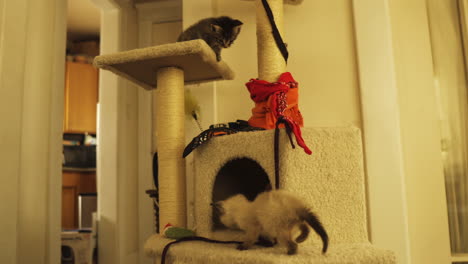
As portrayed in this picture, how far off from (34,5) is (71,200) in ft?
7.33

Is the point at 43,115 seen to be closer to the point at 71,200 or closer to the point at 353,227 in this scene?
the point at 353,227

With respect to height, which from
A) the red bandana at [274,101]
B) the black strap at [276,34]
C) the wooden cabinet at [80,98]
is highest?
the wooden cabinet at [80,98]

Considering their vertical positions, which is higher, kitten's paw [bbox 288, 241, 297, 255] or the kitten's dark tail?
the kitten's dark tail

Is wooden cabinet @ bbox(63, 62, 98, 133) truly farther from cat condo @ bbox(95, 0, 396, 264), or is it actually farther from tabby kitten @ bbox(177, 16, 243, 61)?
tabby kitten @ bbox(177, 16, 243, 61)

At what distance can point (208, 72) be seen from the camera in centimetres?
136

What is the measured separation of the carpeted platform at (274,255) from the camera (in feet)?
2.54

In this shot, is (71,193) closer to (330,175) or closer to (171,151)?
(171,151)

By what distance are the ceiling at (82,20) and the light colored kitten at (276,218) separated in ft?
9.67

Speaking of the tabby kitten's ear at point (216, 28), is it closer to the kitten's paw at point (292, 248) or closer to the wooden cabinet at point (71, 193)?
the kitten's paw at point (292, 248)

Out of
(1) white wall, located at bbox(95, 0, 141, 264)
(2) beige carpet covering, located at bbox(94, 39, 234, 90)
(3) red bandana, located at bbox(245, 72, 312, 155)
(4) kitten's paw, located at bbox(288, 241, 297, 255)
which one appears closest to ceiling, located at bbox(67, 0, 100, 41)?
(1) white wall, located at bbox(95, 0, 141, 264)

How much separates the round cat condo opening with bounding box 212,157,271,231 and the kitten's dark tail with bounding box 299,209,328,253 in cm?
33

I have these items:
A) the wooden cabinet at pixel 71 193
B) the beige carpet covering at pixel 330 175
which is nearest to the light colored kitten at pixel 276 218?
the beige carpet covering at pixel 330 175

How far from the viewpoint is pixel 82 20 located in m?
3.50

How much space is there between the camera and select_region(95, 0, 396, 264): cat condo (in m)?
0.89
